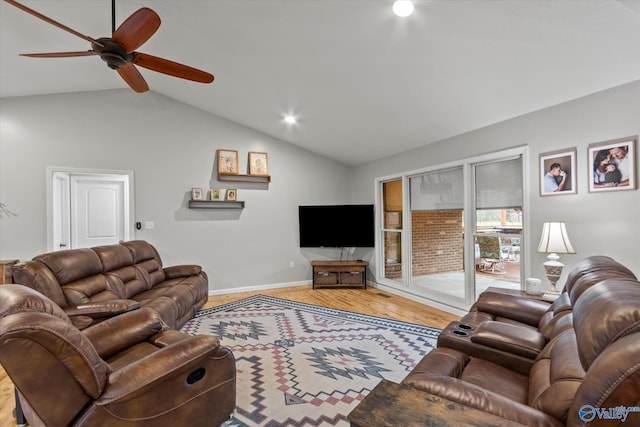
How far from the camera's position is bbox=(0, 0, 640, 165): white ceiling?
82.4 inches

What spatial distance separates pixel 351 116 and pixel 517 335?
315cm

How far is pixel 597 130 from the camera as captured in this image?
101 inches

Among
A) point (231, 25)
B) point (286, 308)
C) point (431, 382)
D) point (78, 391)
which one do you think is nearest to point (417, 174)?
point (286, 308)

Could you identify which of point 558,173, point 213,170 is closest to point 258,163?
point 213,170

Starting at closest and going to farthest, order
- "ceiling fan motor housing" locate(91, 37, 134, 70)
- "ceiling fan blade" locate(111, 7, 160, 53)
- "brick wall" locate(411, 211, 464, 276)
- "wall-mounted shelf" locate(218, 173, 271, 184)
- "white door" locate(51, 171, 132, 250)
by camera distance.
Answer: "ceiling fan blade" locate(111, 7, 160, 53)
"ceiling fan motor housing" locate(91, 37, 134, 70)
"white door" locate(51, 171, 132, 250)
"brick wall" locate(411, 211, 464, 276)
"wall-mounted shelf" locate(218, 173, 271, 184)

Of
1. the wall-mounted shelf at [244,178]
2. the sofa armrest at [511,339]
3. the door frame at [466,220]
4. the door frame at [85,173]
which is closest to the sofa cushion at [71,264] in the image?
the door frame at [85,173]

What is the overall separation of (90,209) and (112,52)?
3.67 metres

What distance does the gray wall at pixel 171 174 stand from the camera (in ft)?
13.5

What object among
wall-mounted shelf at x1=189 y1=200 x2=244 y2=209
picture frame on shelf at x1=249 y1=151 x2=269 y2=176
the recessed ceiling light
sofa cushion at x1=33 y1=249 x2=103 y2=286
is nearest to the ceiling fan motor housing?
sofa cushion at x1=33 y1=249 x2=103 y2=286

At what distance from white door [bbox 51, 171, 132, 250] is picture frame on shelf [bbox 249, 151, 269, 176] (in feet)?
6.31

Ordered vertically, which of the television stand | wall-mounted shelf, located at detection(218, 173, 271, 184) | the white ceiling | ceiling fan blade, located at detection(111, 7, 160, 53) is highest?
the white ceiling

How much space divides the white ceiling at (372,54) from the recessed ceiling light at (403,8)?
6cm

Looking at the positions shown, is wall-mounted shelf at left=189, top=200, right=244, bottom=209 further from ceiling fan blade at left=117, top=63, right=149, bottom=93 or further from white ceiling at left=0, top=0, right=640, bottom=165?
ceiling fan blade at left=117, top=63, right=149, bottom=93

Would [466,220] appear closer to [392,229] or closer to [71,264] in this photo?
[392,229]
